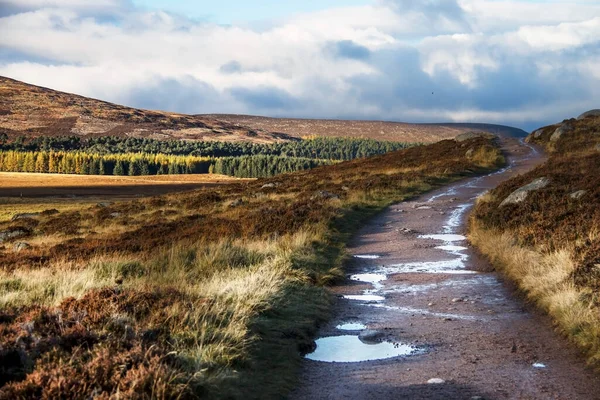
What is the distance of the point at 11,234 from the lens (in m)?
36.7

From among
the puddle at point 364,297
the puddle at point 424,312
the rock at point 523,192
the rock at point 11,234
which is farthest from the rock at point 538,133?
the puddle at point 424,312

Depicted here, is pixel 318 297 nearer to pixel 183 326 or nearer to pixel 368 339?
pixel 368 339

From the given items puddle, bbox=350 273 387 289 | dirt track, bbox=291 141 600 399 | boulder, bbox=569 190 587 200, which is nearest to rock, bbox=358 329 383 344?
dirt track, bbox=291 141 600 399

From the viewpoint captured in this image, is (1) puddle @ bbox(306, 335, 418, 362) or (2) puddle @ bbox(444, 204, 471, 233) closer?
(1) puddle @ bbox(306, 335, 418, 362)

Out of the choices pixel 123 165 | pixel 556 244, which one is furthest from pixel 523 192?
pixel 123 165

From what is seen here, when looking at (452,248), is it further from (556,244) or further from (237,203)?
(237,203)

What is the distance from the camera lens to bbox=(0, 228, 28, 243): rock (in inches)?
1409

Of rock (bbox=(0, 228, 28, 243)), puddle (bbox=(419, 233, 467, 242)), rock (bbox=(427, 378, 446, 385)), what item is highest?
puddle (bbox=(419, 233, 467, 242))

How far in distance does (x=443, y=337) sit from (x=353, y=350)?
4.69 ft

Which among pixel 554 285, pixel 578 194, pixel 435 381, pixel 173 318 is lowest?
pixel 435 381

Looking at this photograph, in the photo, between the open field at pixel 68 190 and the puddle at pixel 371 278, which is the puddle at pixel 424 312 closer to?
the puddle at pixel 371 278

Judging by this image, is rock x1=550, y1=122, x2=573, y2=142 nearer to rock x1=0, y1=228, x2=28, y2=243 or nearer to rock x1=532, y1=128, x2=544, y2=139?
rock x1=532, y1=128, x2=544, y2=139

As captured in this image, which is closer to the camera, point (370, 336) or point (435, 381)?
point (435, 381)

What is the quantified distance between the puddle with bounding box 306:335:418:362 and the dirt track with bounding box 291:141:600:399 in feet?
0.13
